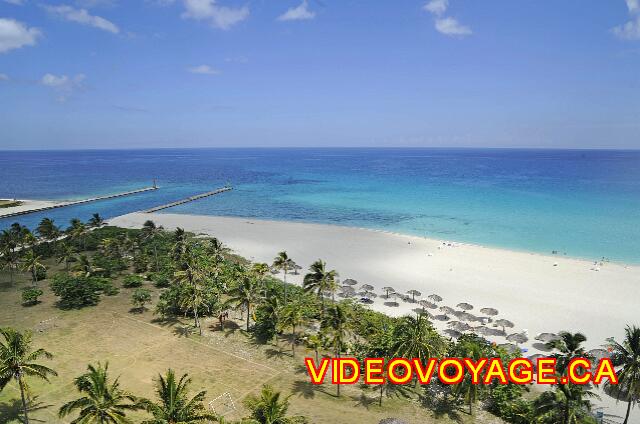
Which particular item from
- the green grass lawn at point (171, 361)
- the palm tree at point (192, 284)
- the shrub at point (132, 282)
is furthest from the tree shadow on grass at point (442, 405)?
the shrub at point (132, 282)

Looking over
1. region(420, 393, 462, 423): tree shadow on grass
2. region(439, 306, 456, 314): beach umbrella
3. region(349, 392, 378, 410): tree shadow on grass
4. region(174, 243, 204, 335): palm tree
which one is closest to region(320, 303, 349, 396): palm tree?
region(349, 392, 378, 410): tree shadow on grass

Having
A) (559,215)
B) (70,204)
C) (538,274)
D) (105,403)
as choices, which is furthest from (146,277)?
(559,215)

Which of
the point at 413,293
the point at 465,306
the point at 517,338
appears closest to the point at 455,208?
the point at 413,293

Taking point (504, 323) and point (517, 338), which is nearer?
point (517, 338)

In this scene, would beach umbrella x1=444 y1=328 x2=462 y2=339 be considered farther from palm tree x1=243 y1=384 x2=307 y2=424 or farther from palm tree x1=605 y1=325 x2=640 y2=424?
palm tree x1=243 y1=384 x2=307 y2=424

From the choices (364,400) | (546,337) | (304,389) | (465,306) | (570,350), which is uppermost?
(570,350)

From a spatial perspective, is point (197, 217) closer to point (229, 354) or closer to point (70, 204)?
point (70, 204)

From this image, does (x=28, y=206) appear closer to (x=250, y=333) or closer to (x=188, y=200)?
(x=188, y=200)
